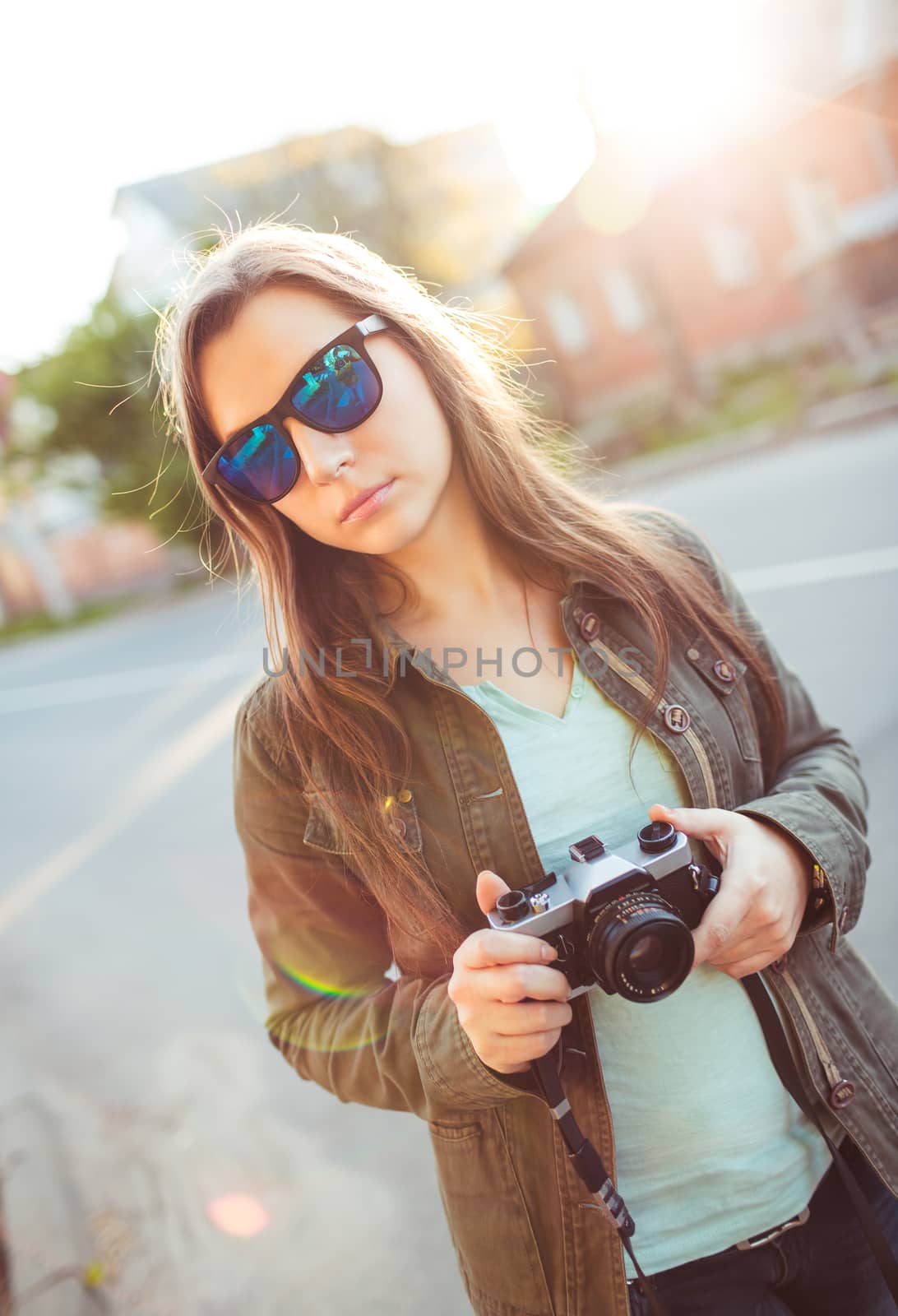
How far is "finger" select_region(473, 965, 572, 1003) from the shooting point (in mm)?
1138

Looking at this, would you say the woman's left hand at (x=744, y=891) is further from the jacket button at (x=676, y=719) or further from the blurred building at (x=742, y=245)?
the blurred building at (x=742, y=245)

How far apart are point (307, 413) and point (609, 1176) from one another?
3.94 feet

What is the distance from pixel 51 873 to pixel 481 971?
587 centimetres

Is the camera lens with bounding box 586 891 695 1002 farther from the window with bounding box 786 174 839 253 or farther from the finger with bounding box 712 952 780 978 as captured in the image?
Answer: the window with bounding box 786 174 839 253

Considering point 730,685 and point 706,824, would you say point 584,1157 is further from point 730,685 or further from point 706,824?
point 730,685

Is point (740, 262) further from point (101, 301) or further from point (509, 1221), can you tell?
point (509, 1221)

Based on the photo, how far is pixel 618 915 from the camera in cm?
114

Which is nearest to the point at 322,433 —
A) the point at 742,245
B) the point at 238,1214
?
the point at 238,1214

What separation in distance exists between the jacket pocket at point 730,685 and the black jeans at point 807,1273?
24.8 inches

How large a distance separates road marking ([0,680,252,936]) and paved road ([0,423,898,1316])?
28mm

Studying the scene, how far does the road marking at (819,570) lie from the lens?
6.16m

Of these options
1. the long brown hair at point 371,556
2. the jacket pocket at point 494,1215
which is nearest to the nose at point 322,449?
the long brown hair at point 371,556

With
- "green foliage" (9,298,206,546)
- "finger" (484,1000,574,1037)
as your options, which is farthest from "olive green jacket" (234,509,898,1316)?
"green foliage" (9,298,206,546)

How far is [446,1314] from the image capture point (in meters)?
2.38
